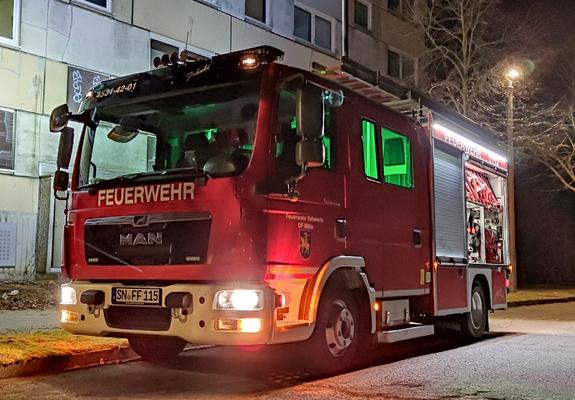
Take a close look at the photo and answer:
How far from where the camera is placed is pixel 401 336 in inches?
324

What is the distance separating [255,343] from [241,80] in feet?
8.01

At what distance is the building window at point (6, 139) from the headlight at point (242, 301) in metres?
10.7

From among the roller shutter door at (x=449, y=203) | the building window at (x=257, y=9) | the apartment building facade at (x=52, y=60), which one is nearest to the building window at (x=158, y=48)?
the apartment building facade at (x=52, y=60)

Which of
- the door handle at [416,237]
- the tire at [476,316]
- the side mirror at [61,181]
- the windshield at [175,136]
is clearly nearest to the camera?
the windshield at [175,136]

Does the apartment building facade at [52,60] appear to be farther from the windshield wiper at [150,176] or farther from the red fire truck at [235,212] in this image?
the windshield wiper at [150,176]

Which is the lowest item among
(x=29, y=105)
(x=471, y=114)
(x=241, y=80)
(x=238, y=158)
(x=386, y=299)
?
(x=386, y=299)

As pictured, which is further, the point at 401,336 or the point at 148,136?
the point at 401,336

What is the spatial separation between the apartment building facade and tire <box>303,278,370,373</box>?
829 cm

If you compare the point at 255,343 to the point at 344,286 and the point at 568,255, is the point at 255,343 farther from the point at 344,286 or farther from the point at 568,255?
the point at 568,255

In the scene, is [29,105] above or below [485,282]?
above

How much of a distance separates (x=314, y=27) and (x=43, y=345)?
→ 18338 millimetres

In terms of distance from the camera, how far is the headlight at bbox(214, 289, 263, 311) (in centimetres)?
611

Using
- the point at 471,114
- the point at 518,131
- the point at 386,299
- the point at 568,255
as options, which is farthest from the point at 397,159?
the point at 568,255

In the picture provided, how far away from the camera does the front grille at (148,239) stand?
6.38 meters
